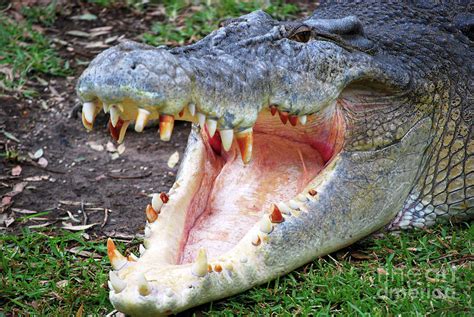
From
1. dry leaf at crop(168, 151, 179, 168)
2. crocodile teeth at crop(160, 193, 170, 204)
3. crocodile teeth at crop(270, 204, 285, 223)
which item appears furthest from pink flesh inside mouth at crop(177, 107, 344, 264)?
dry leaf at crop(168, 151, 179, 168)

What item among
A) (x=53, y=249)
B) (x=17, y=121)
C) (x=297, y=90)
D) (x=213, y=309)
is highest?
(x=297, y=90)

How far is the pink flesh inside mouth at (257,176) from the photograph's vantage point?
11.4 ft

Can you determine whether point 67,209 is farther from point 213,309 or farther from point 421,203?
point 421,203

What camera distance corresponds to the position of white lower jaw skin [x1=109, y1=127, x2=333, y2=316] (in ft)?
9.70

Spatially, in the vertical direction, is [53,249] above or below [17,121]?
above

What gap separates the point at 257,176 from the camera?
371cm

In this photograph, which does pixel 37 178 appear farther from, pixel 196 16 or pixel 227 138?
pixel 196 16

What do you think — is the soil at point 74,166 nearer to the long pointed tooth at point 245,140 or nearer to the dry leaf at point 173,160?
the dry leaf at point 173,160

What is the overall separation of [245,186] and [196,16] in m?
2.96

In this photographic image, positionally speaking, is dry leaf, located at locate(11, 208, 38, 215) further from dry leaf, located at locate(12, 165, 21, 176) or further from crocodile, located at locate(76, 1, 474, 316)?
crocodile, located at locate(76, 1, 474, 316)

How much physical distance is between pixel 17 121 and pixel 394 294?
3078mm

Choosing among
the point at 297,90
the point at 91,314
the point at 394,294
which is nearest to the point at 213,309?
the point at 91,314

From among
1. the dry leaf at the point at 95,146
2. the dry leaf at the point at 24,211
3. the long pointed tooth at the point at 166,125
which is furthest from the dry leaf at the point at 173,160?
the long pointed tooth at the point at 166,125

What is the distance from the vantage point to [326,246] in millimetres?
3457
